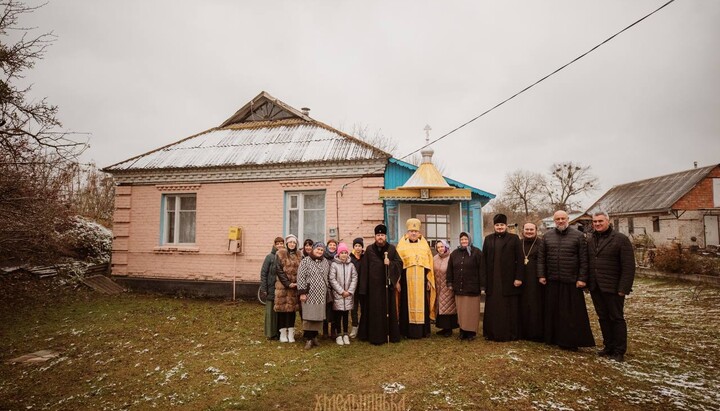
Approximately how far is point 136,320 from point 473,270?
710 centimetres

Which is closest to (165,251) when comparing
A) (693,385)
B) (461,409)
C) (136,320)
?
(136,320)

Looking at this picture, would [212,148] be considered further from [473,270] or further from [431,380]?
[431,380]

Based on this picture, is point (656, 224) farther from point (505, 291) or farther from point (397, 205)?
point (505, 291)

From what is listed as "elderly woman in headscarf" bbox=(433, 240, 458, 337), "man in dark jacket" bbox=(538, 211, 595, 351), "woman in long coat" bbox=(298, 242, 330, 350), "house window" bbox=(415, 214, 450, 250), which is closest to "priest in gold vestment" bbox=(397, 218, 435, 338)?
"elderly woman in headscarf" bbox=(433, 240, 458, 337)

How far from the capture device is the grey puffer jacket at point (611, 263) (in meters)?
4.66

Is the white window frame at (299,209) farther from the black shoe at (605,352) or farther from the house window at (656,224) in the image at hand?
the house window at (656,224)

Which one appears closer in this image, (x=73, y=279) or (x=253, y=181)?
(x=253, y=181)

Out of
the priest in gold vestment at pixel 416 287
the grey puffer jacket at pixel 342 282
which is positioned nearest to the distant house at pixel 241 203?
the priest in gold vestment at pixel 416 287

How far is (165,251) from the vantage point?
1048 centimetres

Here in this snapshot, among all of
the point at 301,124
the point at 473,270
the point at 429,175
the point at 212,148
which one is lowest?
the point at 473,270

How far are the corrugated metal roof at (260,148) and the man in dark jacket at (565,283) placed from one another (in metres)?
4.59

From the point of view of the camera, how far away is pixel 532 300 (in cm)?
550

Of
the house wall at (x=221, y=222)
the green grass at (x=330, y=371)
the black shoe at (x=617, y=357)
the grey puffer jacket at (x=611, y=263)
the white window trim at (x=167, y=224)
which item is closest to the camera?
the green grass at (x=330, y=371)

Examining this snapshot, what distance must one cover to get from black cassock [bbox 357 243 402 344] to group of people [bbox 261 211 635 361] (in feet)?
0.05
